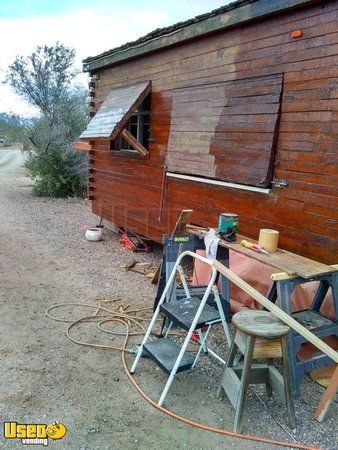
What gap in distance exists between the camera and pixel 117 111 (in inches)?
241

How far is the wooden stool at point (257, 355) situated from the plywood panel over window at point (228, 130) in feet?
6.51

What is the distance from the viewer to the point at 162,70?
→ 5.80 m

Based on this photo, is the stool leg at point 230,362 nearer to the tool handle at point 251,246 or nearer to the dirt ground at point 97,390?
the dirt ground at point 97,390

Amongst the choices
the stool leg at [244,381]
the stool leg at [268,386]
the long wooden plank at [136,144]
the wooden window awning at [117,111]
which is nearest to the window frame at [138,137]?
the long wooden plank at [136,144]

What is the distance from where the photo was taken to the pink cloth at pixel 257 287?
12.0 feet

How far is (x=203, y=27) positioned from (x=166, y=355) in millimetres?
4027

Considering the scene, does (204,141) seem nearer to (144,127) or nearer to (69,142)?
(144,127)

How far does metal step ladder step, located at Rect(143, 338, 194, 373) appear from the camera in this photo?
280 centimetres

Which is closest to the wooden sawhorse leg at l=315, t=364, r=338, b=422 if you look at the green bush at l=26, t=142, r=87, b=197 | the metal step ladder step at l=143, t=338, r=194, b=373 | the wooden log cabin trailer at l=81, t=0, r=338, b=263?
the metal step ladder step at l=143, t=338, r=194, b=373

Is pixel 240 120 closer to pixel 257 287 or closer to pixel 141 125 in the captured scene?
pixel 257 287

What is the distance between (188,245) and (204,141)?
5.82 ft

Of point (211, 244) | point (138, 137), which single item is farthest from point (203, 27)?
point (211, 244)

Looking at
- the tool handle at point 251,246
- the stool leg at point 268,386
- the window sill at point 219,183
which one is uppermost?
the window sill at point 219,183

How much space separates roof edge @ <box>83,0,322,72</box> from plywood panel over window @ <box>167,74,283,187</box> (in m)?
0.65
